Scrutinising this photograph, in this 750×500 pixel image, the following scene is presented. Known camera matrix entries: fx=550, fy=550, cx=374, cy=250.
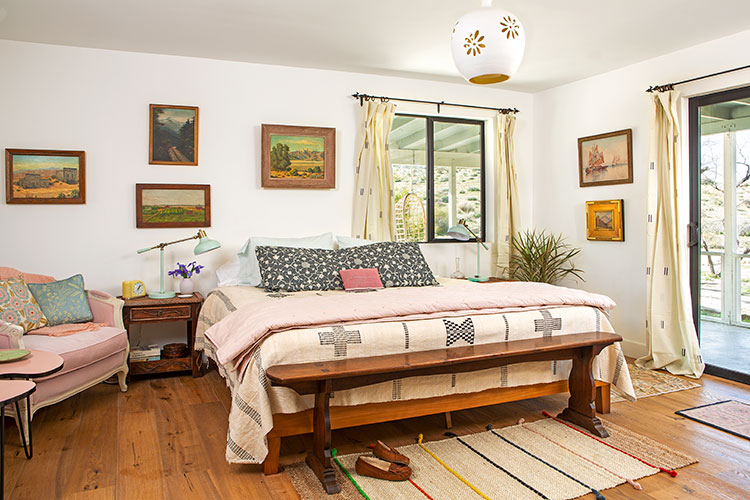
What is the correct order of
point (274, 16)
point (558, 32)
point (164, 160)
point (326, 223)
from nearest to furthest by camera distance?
1. point (274, 16)
2. point (558, 32)
3. point (164, 160)
4. point (326, 223)

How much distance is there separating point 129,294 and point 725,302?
4338 mm

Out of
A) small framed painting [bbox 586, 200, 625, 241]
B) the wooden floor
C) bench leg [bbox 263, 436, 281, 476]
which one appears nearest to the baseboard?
the wooden floor

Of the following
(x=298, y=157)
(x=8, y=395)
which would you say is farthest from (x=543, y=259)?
(x=8, y=395)

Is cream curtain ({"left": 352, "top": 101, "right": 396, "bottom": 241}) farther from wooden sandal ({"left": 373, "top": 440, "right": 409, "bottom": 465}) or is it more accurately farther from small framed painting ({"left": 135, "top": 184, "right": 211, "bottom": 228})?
wooden sandal ({"left": 373, "top": 440, "right": 409, "bottom": 465})

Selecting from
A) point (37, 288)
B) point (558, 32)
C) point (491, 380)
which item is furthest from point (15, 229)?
point (558, 32)

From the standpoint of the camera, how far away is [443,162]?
5359 millimetres

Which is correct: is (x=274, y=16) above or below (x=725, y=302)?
above

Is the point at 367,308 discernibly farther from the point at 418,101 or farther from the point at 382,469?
the point at 418,101

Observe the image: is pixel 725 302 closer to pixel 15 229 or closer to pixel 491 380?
pixel 491 380

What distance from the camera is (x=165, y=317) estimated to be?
3.90m

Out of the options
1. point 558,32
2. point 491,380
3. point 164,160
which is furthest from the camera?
point 164,160

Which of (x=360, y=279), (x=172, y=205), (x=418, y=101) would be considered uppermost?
(x=418, y=101)

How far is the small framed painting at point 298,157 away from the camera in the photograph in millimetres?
4531

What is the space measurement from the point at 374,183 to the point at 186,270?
1.72 m
